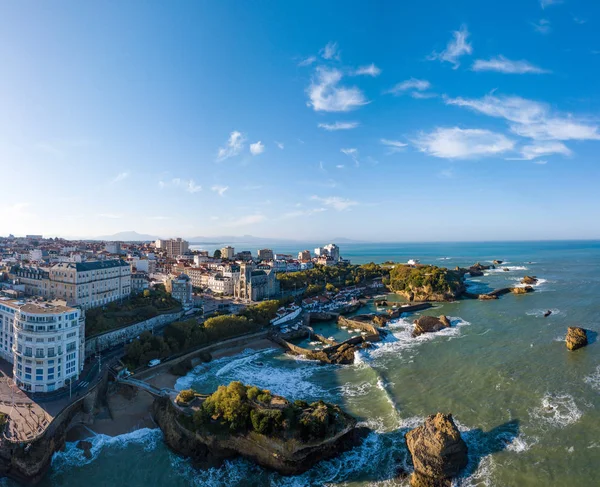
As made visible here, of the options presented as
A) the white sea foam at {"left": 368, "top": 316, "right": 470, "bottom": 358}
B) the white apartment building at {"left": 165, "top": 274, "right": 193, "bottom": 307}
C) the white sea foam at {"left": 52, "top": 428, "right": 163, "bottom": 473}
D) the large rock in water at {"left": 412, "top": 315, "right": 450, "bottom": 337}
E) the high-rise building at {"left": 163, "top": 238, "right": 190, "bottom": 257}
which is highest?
the high-rise building at {"left": 163, "top": 238, "right": 190, "bottom": 257}

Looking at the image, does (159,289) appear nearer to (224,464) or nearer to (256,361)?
(256,361)

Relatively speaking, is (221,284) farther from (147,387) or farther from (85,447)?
(85,447)

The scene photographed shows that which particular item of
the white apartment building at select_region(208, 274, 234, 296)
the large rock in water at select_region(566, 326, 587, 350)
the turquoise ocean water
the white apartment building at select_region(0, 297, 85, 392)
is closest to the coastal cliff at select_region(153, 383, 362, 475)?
the turquoise ocean water

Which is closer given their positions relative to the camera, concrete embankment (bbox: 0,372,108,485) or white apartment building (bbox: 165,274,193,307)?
concrete embankment (bbox: 0,372,108,485)

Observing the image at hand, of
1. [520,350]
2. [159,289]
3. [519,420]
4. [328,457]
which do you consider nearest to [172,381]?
[328,457]

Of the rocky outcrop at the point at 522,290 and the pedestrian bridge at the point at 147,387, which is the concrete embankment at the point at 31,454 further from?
the rocky outcrop at the point at 522,290

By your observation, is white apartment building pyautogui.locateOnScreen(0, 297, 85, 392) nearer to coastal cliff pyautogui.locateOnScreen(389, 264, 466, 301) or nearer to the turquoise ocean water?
the turquoise ocean water

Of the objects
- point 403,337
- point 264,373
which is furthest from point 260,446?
point 403,337
